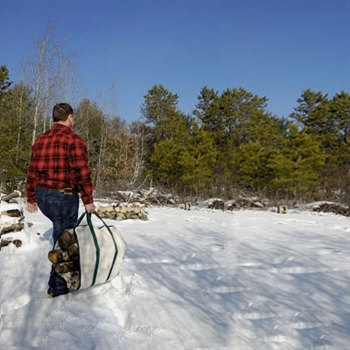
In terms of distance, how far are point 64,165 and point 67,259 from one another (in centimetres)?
77

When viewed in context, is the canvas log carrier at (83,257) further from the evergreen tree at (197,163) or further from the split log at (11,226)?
the evergreen tree at (197,163)

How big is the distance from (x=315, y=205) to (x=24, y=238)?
14633 millimetres

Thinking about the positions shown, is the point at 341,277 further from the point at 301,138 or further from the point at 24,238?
the point at 301,138

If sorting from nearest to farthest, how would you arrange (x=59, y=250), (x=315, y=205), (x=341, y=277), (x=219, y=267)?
1. (x=59, y=250)
2. (x=341, y=277)
3. (x=219, y=267)
4. (x=315, y=205)

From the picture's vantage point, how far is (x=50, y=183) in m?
2.56

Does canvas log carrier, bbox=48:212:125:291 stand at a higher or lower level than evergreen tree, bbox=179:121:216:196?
lower

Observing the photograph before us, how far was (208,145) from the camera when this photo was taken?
21125mm

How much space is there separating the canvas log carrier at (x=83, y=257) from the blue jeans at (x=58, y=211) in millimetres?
104

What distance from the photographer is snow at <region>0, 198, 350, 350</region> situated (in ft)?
6.71

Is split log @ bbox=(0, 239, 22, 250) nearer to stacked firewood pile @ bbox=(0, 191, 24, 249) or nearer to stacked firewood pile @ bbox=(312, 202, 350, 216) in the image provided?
stacked firewood pile @ bbox=(0, 191, 24, 249)

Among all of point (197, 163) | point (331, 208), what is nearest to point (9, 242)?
point (331, 208)

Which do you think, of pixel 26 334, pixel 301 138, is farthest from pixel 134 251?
pixel 301 138

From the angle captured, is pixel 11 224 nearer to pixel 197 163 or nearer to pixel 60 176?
pixel 60 176

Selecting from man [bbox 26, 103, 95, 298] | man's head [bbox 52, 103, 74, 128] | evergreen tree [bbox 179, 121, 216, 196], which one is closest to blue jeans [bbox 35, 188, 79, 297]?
man [bbox 26, 103, 95, 298]
